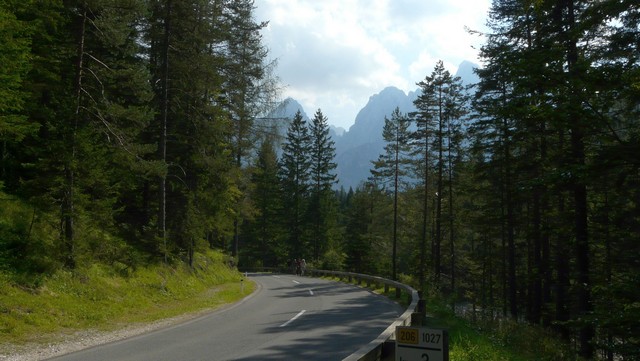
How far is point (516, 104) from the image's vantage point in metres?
10.6

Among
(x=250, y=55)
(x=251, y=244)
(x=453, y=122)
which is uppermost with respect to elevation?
(x=250, y=55)

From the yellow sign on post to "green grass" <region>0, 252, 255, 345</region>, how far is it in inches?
370

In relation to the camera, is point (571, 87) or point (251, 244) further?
point (251, 244)

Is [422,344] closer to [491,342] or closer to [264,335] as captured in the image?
[264,335]

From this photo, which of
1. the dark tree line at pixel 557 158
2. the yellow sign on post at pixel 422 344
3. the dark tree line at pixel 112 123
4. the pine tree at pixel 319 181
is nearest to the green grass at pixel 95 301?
the dark tree line at pixel 112 123

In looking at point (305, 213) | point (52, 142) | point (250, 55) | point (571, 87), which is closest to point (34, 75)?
point (52, 142)

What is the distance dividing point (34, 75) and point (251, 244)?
45.9 metres

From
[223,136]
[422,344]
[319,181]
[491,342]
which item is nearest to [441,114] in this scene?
[223,136]

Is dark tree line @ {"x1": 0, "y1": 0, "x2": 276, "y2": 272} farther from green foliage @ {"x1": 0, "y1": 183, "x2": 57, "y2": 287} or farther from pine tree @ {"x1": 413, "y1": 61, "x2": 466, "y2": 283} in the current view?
pine tree @ {"x1": 413, "y1": 61, "x2": 466, "y2": 283}

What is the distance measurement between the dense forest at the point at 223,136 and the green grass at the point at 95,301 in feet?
1.77

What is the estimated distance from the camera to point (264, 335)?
1118cm

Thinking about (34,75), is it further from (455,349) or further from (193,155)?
(455,349)

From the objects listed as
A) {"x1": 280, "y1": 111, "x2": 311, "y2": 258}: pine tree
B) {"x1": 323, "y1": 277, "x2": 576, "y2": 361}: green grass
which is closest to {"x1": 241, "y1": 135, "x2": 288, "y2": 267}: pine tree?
{"x1": 280, "y1": 111, "x2": 311, "y2": 258}: pine tree

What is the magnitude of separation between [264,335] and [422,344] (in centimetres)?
748
